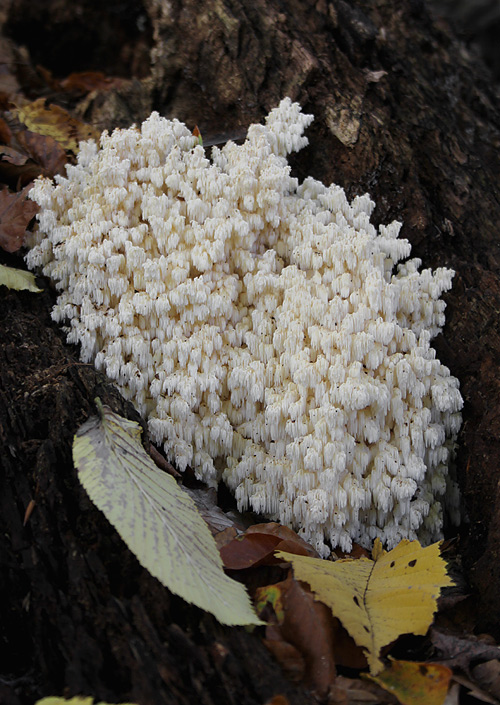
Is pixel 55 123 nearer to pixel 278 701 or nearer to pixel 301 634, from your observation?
pixel 301 634

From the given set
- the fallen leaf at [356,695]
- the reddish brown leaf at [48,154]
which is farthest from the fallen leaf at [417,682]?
Result: the reddish brown leaf at [48,154]

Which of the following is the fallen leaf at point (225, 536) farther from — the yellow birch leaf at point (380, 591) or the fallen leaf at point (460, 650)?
the fallen leaf at point (460, 650)

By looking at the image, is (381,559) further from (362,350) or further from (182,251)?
(182,251)

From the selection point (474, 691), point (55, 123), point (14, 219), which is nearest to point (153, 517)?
point (474, 691)

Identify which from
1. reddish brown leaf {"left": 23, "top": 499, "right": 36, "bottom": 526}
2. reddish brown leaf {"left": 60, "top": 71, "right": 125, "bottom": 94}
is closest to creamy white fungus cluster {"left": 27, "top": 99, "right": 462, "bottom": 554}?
reddish brown leaf {"left": 23, "top": 499, "right": 36, "bottom": 526}

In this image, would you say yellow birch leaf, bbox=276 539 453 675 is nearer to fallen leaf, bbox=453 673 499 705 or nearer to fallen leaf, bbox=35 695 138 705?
fallen leaf, bbox=453 673 499 705

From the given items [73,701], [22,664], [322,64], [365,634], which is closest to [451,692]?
[365,634]
